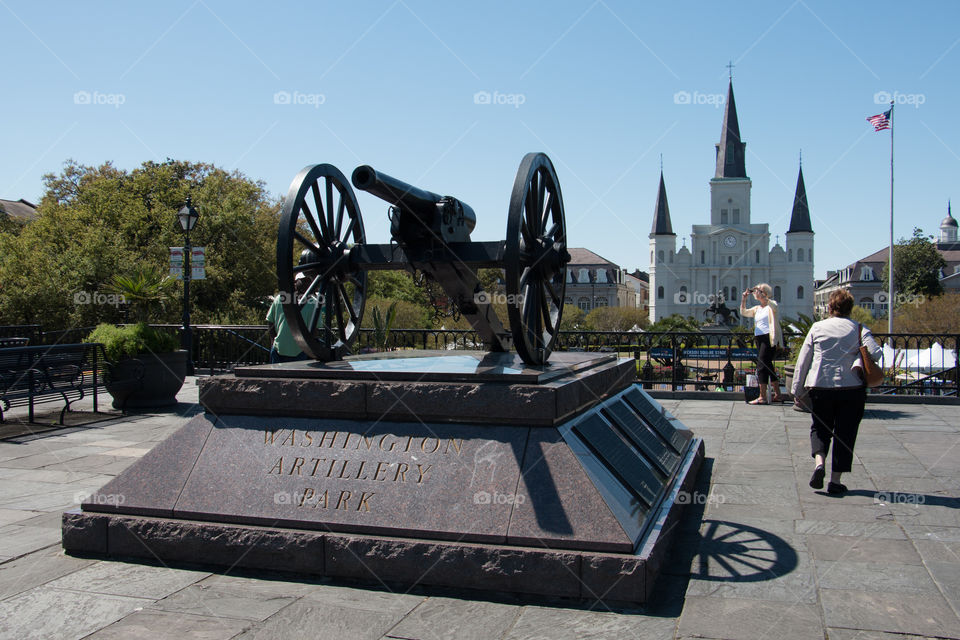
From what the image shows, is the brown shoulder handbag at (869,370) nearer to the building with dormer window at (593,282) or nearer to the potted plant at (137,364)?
the potted plant at (137,364)

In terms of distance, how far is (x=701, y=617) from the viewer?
10.8 ft

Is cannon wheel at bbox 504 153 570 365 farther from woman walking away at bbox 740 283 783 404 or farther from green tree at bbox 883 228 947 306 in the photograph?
green tree at bbox 883 228 947 306

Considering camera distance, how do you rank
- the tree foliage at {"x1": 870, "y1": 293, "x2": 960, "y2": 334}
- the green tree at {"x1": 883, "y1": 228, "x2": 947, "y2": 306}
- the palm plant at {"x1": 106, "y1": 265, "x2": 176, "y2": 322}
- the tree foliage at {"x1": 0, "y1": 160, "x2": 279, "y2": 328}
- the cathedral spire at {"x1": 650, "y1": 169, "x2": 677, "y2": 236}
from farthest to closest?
the cathedral spire at {"x1": 650, "y1": 169, "x2": 677, "y2": 236}, the green tree at {"x1": 883, "y1": 228, "x2": 947, "y2": 306}, the tree foliage at {"x1": 870, "y1": 293, "x2": 960, "y2": 334}, the tree foliage at {"x1": 0, "y1": 160, "x2": 279, "y2": 328}, the palm plant at {"x1": 106, "y1": 265, "x2": 176, "y2": 322}

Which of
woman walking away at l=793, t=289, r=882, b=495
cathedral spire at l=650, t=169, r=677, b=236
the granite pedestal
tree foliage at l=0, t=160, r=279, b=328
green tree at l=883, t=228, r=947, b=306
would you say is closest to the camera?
the granite pedestal

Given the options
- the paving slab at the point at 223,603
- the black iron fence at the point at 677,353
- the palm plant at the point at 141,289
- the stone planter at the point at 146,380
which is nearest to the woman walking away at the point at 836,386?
the paving slab at the point at 223,603

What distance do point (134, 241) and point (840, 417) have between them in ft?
112

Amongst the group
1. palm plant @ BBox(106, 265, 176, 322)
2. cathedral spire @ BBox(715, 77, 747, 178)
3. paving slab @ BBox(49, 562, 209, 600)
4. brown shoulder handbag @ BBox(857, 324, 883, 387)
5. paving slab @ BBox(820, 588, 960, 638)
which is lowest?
paving slab @ BBox(49, 562, 209, 600)

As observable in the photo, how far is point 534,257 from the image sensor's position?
5.32 meters

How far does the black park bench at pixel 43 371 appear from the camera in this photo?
844 cm

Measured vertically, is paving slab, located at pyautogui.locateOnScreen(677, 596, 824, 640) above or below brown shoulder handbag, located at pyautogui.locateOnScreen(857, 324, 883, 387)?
below

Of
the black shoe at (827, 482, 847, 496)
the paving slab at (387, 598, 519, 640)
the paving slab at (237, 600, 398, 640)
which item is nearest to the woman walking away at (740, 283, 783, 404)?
the black shoe at (827, 482, 847, 496)

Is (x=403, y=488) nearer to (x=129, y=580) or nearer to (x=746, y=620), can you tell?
(x=129, y=580)

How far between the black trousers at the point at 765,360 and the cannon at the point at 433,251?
187 inches

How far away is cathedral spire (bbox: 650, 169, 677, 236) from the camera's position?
100 meters
